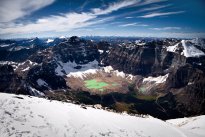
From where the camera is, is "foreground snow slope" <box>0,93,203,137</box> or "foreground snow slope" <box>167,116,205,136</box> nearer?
"foreground snow slope" <box>0,93,203,137</box>

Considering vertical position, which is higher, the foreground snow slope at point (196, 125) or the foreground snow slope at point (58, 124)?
the foreground snow slope at point (58, 124)

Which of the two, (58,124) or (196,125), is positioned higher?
(58,124)

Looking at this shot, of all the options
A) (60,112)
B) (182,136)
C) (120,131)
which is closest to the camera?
(120,131)

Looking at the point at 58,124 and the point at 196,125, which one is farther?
the point at 196,125

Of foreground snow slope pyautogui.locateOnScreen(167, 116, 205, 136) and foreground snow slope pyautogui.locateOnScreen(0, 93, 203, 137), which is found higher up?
foreground snow slope pyautogui.locateOnScreen(0, 93, 203, 137)

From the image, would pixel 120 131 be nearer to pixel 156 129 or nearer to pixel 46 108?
pixel 156 129

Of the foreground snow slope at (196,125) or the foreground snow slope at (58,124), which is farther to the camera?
the foreground snow slope at (196,125)

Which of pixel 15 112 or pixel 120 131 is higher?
pixel 15 112

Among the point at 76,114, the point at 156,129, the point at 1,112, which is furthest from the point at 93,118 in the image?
the point at 1,112
